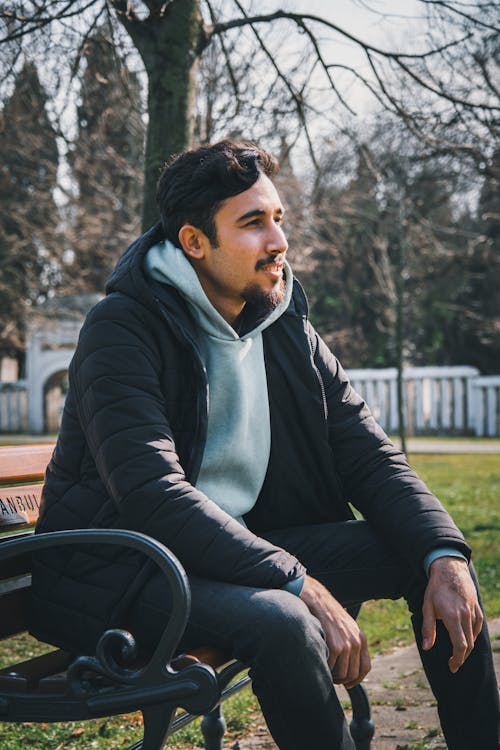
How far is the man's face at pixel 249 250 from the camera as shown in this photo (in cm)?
264

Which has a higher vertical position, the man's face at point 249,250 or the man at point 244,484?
the man's face at point 249,250

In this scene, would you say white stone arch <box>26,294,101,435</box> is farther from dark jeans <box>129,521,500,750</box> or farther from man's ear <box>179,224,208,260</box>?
dark jeans <box>129,521,500,750</box>

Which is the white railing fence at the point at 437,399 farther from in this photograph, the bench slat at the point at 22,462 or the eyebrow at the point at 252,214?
the eyebrow at the point at 252,214

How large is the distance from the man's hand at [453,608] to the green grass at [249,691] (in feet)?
2.93

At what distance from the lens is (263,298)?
2.69 m

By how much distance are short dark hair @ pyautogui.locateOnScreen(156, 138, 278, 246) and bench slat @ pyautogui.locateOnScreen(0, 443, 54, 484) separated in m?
0.91

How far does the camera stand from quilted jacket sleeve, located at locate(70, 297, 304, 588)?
2164mm

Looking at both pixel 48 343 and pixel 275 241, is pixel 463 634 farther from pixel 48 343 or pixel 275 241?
pixel 48 343

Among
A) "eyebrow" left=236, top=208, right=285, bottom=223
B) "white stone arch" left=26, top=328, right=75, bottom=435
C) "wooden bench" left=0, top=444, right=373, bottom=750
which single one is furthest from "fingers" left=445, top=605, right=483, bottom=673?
"white stone arch" left=26, top=328, right=75, bottom=435

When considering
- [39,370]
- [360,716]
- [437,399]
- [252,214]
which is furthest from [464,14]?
[39,370]

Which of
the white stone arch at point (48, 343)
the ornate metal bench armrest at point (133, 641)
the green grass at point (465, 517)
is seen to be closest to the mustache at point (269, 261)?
the ornate metal bench armrest at point (133, 641)

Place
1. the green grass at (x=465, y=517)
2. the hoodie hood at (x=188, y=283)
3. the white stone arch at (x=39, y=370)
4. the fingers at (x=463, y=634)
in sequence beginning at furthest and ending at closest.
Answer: the white stone arch at (x=39, y=370), the green grass at (x=465, y=517), the hoodie hood at (x=188, y=283), the fingers at (x=463, y=634)

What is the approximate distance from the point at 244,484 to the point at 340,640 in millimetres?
589

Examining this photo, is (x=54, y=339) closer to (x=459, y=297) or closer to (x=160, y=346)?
(x=459, y=297)
